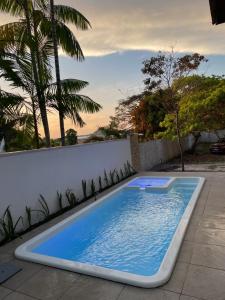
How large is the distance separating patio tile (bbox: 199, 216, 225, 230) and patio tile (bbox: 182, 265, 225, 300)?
A: 1.68m

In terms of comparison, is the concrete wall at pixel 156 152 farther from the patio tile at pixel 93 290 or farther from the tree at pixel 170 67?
the patio tile at pixel 93 290

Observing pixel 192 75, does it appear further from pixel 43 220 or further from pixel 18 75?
Result: pixel 43 220

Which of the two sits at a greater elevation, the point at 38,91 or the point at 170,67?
the point at 170,67

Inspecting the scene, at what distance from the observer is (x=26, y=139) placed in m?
8.52

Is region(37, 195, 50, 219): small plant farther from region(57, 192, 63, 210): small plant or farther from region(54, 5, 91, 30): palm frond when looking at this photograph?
region(54, 5, 91, 30): palm frond

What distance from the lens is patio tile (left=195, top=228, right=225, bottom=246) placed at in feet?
14.4

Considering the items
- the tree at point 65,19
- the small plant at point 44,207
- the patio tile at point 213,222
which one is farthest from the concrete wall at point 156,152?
the patio tile at point 213,222

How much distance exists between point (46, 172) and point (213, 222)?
4.19 m

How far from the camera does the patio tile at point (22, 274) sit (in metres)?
3.53

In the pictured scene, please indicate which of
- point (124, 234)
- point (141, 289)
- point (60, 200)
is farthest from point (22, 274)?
point (60, 200)

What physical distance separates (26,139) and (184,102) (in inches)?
413

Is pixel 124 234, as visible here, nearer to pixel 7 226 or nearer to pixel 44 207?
pixel 44 207

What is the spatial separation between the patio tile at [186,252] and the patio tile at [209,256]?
0.21 ft

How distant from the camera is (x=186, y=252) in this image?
4.11 meters
